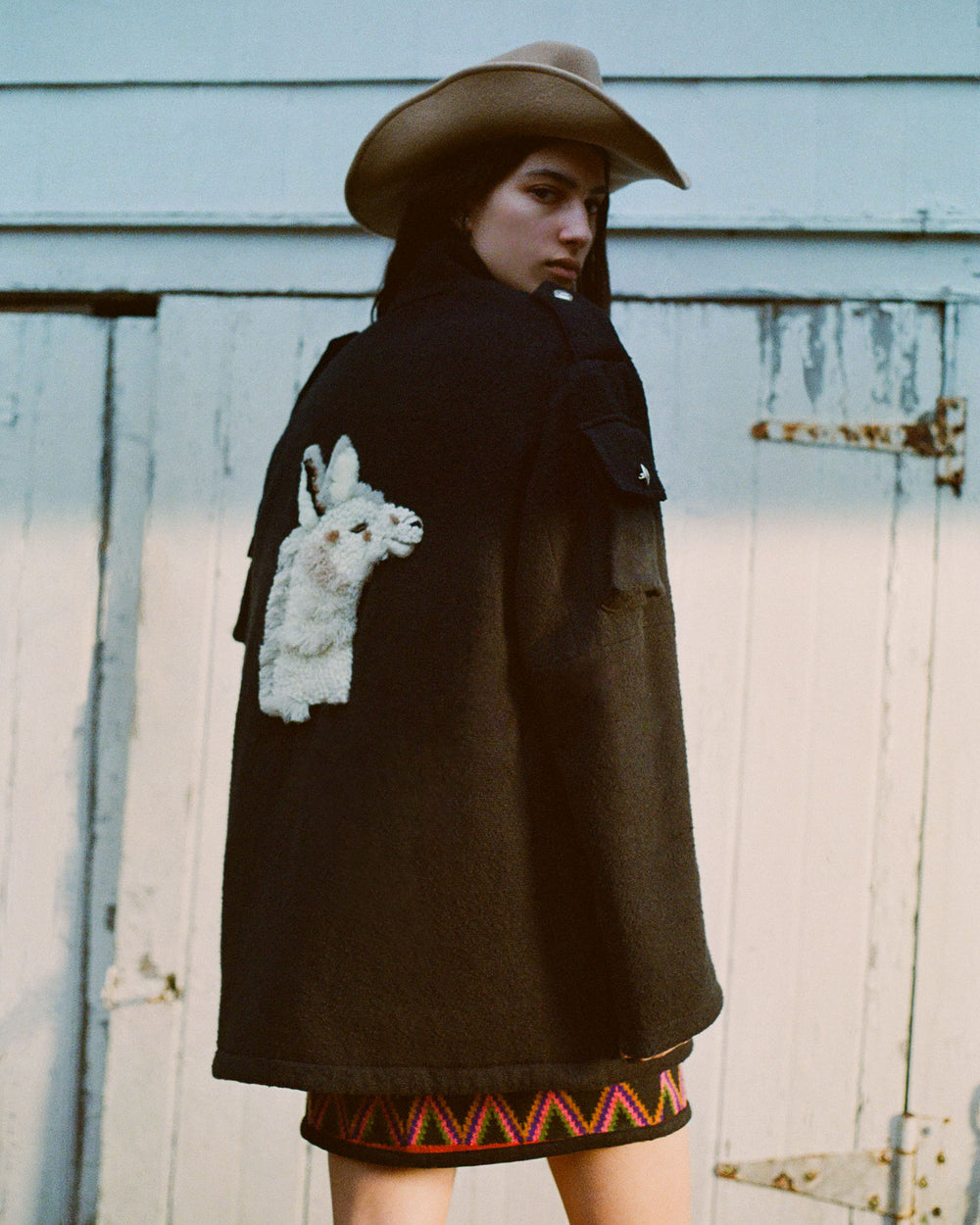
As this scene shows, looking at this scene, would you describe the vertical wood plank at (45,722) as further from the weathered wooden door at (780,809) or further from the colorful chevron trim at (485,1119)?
the colorful chevron trim at (485,1119)

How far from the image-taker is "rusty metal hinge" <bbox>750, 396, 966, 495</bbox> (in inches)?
79.5

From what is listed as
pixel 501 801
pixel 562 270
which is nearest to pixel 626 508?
pixel 501 801

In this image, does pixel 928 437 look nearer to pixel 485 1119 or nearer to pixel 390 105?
pixel 390 105

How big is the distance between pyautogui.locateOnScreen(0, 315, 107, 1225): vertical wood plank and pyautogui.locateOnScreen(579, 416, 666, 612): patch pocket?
62.3 inches

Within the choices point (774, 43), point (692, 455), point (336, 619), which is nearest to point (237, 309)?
point (692, 455)

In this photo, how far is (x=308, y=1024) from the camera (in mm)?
934

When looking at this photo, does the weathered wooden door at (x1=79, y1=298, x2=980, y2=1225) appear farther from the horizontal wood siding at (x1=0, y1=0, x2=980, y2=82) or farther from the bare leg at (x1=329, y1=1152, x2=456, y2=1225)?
the bare leg at (x1=329, y1=1152, x2=456, y2=1225)

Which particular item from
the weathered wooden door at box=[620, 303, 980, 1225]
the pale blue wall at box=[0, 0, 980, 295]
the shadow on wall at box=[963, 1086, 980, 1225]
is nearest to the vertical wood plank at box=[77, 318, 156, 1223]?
the pale blue wall at box=[0, 0, 980, 295]

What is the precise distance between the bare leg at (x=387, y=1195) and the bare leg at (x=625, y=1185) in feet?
0.43

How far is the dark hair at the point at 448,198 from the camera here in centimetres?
118

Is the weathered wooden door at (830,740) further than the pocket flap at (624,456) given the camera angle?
Yes

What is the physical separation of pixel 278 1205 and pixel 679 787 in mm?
1602

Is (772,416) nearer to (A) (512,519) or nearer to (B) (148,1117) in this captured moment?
(A) (512,519)

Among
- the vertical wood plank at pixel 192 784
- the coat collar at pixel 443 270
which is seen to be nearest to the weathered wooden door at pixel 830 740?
the vertical wood plank at pixel 192 784
